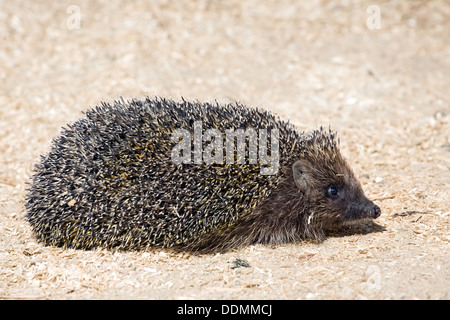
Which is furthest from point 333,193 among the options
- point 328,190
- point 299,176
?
point 299,176

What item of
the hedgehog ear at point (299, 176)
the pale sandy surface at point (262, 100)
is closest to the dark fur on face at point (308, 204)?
the hedgehog ear at point (299, 176)

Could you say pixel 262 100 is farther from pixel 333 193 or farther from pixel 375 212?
pixel 375 212

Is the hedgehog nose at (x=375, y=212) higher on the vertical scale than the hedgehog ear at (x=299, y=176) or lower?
lower

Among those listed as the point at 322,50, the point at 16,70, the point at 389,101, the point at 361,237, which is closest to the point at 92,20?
the point at 16,70

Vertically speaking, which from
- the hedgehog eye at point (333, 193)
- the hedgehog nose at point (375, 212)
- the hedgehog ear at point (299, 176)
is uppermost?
the hedgehog ear at point (299, 176)

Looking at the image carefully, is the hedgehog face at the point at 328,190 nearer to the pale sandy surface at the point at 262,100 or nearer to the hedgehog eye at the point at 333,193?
the hedgehog eye at the point at 333,193

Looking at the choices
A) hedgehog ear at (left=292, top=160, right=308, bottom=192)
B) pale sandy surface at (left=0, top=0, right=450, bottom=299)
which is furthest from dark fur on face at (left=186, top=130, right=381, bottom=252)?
pale sandy surface at (left=0, top=0, right=450, bottom=299)
